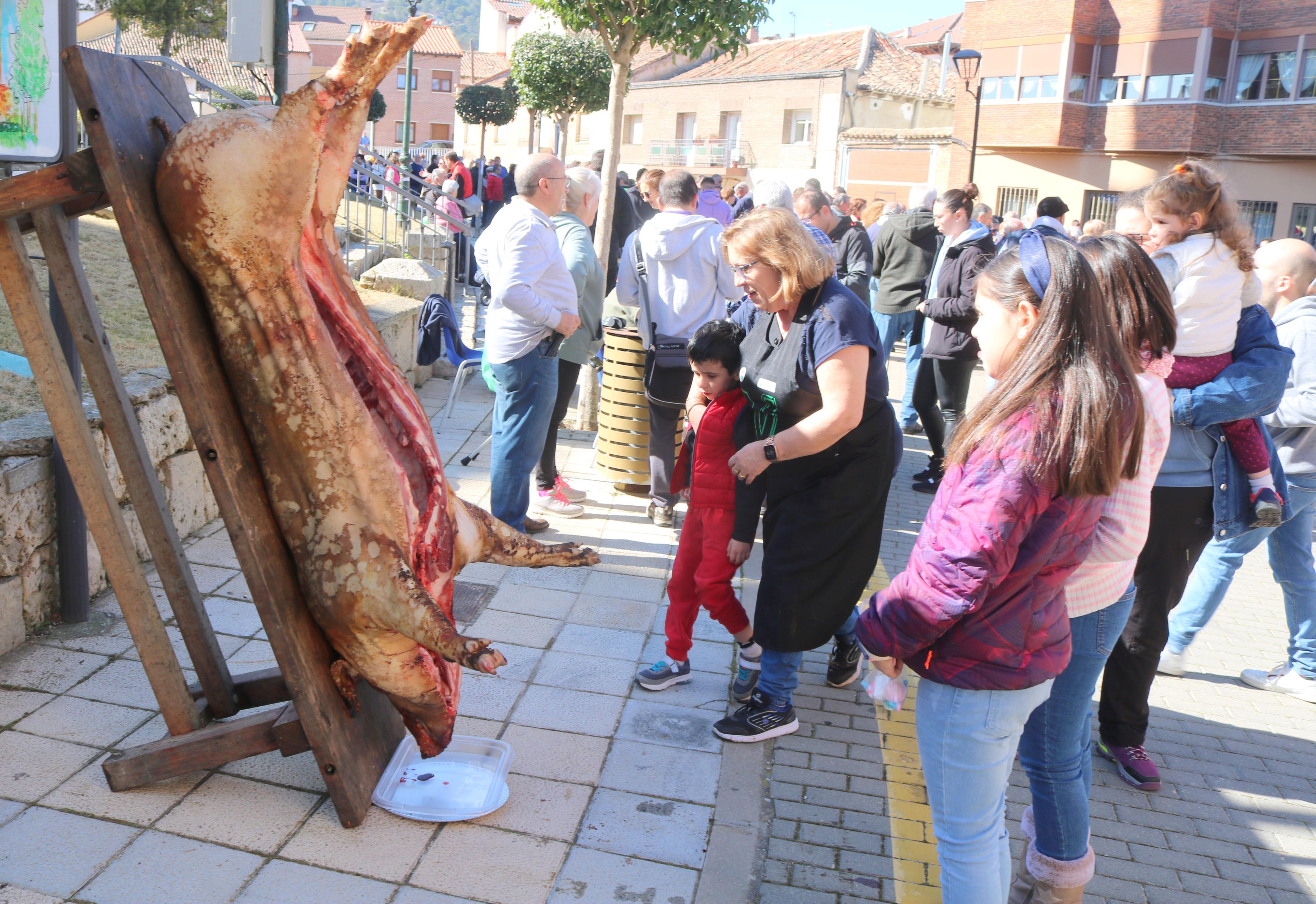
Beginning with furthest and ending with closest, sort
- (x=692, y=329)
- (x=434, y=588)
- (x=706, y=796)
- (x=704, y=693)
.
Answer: (x=692, y=329)
(x=704, y=693)
(x=706, y=796)
(x=434, y=588)

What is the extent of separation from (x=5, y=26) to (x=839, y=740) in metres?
3.78

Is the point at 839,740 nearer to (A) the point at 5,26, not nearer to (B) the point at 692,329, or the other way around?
(B) the point at 692,329

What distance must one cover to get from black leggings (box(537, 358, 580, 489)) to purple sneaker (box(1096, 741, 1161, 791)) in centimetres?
341

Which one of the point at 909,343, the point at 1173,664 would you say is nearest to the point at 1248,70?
the point at 909,343

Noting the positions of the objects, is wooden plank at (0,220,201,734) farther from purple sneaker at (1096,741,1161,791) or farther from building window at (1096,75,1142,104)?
building window at (1096,75,1142,104)

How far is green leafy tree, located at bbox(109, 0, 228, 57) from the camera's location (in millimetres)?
20125

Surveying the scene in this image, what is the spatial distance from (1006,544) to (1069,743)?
0.80 meters

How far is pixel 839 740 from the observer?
3619 mm

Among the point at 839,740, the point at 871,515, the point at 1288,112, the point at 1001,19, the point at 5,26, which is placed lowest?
the point at 839,740

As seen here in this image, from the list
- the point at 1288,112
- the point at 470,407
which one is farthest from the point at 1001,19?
the point at 470,407

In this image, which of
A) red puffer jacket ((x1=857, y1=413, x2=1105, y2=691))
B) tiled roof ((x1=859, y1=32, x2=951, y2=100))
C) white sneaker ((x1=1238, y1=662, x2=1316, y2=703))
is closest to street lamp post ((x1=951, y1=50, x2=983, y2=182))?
white sneaker ((x1=1238, y1=662, x2=1316, y2=703))

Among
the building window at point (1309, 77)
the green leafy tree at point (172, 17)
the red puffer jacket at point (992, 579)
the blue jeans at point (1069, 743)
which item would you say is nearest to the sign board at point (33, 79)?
the red puffer jacket at point (992, 579)

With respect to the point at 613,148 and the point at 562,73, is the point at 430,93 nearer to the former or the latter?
the point at 562,73

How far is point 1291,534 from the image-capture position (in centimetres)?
423
